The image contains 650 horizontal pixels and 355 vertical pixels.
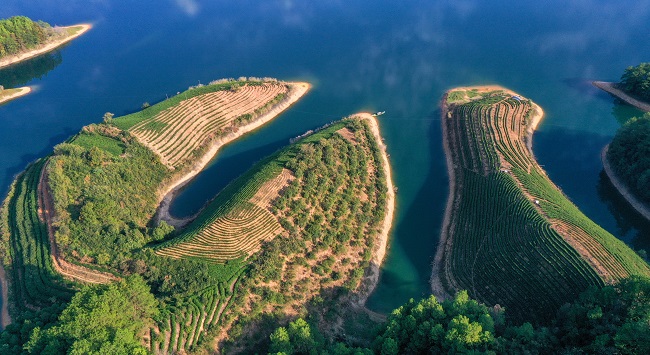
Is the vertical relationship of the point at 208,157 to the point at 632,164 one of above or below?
below

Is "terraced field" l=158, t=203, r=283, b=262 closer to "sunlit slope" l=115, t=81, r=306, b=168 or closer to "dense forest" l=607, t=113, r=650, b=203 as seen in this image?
"sunlit slope" l=115, t=81, r=306, b=168

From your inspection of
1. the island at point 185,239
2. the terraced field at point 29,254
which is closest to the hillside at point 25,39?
the island at point 185,239

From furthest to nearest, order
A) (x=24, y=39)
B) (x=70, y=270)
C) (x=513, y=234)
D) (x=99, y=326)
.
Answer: (x=24, y=39), (x=513, y=234), (x=70, y=270), (x=99, y=326)

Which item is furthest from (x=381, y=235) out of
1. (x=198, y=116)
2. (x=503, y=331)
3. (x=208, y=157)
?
(x=198, y=116)

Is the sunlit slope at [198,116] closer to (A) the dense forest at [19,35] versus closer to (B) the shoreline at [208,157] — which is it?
(B) the shoreline at [208,157]

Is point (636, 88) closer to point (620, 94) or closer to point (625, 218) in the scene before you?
point (620, 94)

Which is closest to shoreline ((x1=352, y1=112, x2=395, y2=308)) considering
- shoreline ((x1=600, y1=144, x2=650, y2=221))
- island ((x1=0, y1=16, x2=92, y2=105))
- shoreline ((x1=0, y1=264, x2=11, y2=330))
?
shoreline ((x1=600, y1=144, x2=650, y2=221))

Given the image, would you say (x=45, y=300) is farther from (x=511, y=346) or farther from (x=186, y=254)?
(x=511, y=346)
